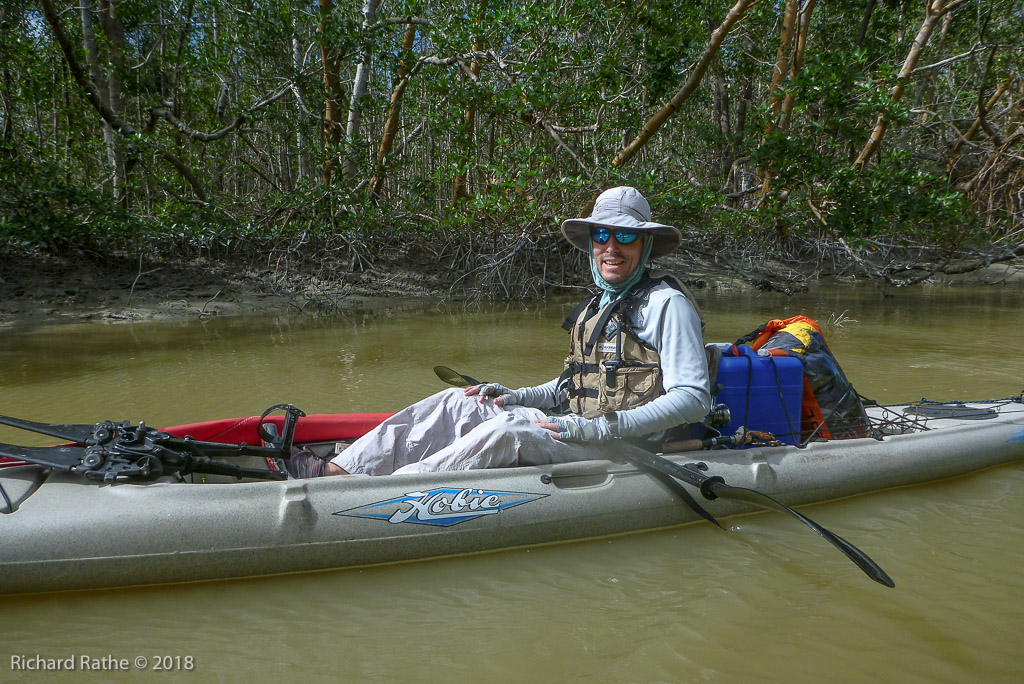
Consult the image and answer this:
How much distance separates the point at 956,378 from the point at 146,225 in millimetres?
8600

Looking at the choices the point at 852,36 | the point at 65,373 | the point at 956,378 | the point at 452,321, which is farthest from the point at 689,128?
the point at 65,373

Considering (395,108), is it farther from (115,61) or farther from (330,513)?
(330,513)

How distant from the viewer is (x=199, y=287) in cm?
877

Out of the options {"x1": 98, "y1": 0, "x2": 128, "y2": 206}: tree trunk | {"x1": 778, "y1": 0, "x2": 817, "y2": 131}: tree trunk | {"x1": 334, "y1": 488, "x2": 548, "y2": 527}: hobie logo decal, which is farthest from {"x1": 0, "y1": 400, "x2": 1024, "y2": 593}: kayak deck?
{"x1": 778, "y1": 0, "x2": 817, "y2": 131}: tree trunk

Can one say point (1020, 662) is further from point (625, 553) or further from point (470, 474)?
point (470, 474)

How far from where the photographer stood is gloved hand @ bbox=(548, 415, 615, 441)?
258 cm

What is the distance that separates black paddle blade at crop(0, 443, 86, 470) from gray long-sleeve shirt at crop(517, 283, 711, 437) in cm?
187

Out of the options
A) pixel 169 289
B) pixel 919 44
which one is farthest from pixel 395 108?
pixel 919 44

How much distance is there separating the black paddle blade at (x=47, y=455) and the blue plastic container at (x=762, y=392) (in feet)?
7.76

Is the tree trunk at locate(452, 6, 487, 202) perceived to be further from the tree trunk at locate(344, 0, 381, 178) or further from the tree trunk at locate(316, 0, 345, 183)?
the tree trunk at locate(316, 0, 345, 183)

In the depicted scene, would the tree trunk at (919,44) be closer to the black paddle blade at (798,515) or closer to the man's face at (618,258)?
the man's face at (618,258)

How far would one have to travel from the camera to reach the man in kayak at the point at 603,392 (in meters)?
2.48

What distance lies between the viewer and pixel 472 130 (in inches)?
349

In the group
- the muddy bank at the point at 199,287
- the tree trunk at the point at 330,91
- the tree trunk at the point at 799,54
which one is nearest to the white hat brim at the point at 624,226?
the muddy bank at the point at 199,287
